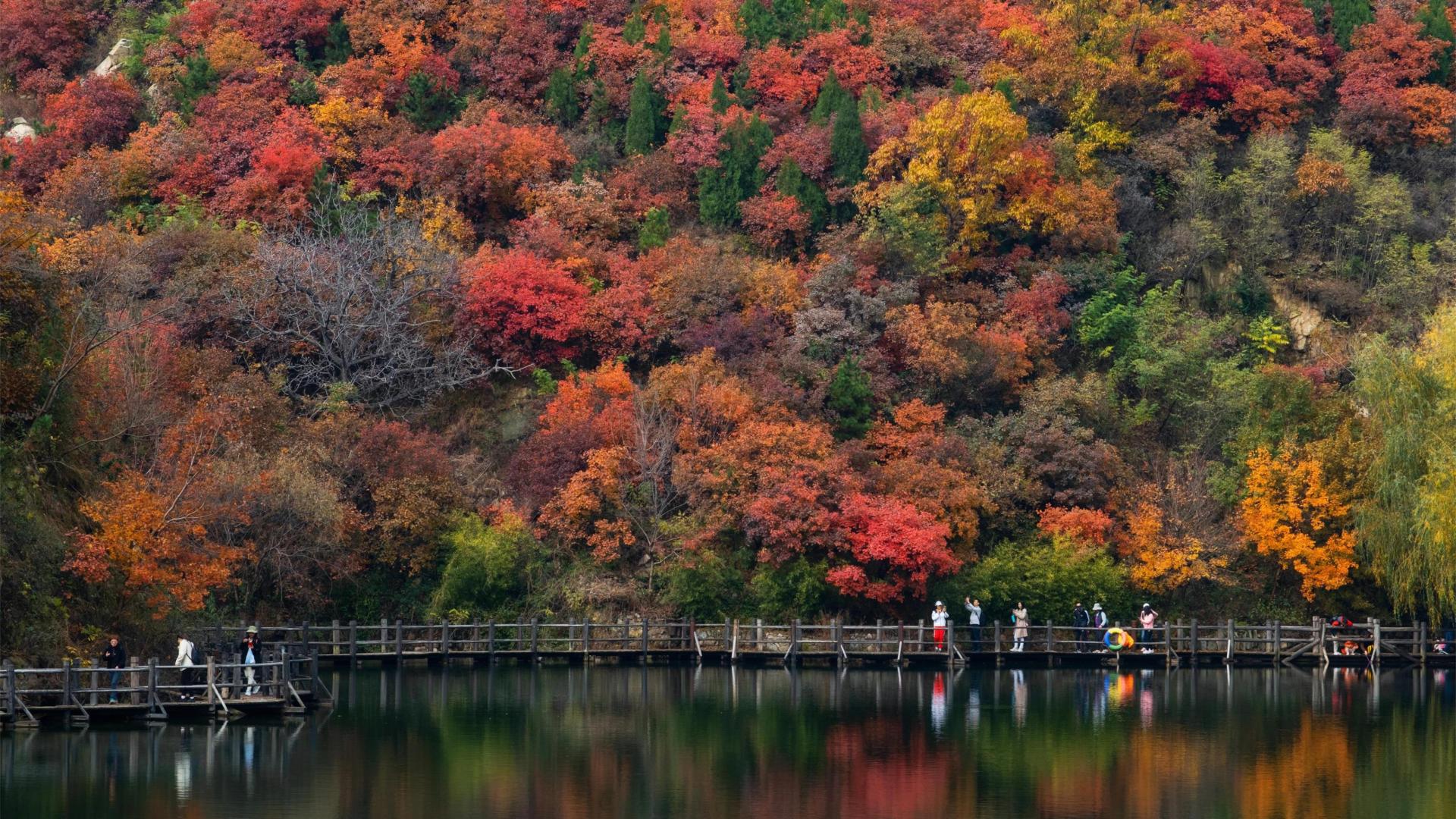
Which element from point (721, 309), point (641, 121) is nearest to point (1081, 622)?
point (721, 309)

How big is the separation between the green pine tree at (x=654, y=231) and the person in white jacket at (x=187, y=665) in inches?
1098

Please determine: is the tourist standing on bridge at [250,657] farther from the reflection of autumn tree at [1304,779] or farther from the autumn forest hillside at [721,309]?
the reflection of autumn tree at [1304,779]

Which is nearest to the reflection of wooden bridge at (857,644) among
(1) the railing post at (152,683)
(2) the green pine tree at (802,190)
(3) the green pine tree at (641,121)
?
(1) the railing post at (152,683)

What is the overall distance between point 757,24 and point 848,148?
32.2 ft

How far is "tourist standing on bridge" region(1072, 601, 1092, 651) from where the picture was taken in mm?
51219

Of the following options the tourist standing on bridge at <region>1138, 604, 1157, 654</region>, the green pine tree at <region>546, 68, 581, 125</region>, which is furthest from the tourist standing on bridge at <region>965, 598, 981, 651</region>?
the green pine tree at <region>546, 68, 581, 125</region>

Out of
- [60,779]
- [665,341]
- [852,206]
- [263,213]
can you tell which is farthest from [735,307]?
[60,779]

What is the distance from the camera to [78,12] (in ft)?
254

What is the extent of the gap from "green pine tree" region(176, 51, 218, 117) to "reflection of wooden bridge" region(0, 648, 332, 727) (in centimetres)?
3542

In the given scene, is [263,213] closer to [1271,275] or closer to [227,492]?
[227,492]

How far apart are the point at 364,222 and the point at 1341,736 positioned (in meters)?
34.9

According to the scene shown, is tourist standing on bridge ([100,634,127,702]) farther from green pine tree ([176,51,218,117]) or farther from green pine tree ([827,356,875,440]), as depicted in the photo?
green pine tree ([176,51,218,117])

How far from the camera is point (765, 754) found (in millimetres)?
33312

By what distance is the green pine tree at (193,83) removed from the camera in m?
68.6
